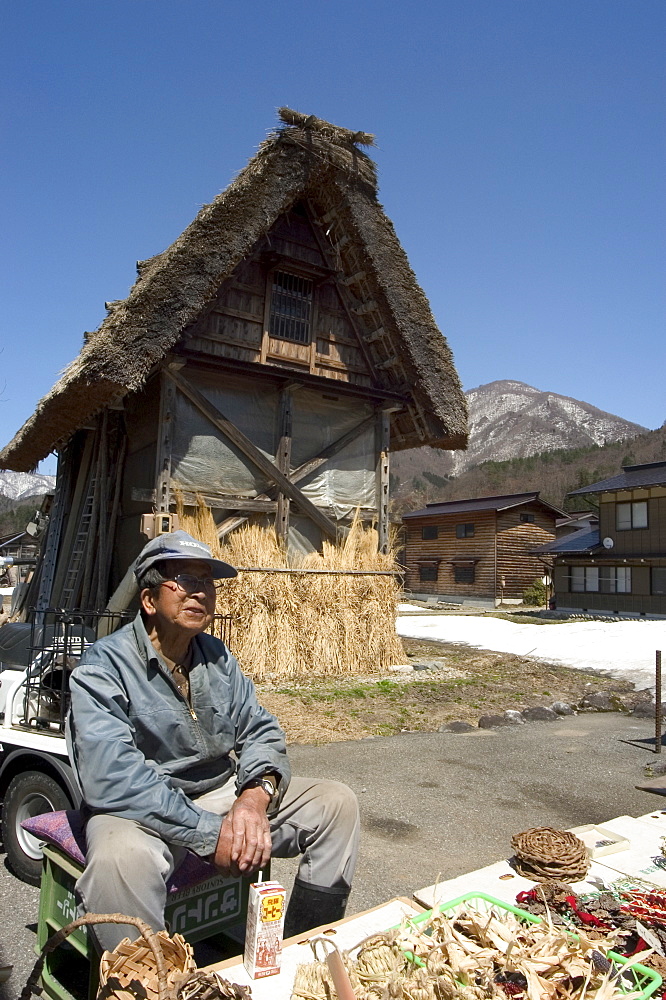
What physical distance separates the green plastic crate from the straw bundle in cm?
654

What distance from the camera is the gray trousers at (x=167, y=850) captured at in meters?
2.12

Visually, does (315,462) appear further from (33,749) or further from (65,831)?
(65,831)

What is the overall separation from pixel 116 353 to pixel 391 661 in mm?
5948

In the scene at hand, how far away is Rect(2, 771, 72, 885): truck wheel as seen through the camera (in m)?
3.65

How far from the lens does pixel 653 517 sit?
2673 cm

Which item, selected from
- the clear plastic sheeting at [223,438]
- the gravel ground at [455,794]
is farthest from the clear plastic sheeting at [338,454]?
the gravel ground at [455,794]

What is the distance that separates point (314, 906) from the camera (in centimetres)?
261

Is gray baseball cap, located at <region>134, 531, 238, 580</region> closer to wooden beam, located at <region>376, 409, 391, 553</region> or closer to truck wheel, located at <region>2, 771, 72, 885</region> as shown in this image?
truck wheel, located at <region>2, 771, 72, 885</region>

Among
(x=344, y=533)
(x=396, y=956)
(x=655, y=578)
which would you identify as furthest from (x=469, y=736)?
(x=655, y=578)

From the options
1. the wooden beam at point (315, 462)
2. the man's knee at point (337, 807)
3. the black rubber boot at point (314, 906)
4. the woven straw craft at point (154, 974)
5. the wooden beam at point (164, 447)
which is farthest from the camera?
the wooden beam at point (315, 462)

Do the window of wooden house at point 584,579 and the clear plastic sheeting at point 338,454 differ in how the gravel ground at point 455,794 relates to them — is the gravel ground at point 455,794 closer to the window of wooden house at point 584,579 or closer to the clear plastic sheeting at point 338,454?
the clear plastic sheeting at point 338,454

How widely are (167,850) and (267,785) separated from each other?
1.51 feet

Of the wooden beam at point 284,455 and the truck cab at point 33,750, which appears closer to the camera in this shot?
the truck cab at point 33,750

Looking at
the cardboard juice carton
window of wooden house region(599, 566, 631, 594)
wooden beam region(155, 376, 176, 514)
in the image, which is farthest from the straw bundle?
window of wooden house region(599, 566, 631, 594)
